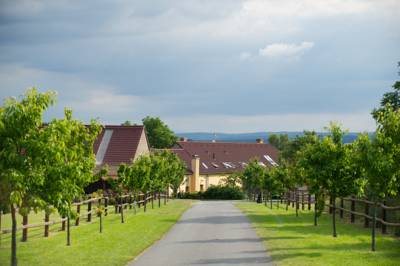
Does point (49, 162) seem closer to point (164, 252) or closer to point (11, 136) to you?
point (11, 136)

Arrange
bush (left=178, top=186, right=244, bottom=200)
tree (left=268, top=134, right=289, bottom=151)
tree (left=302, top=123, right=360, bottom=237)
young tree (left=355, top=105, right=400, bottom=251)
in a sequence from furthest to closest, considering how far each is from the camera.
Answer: tree (left=268, top=134, right=289, bottom=151)
bush (left=178, top=186, right=244, bottom=200)
tree (left=302, top=123, right=360, bottom=237)
young tree (left=355, top=105, right=400, bottom=251)

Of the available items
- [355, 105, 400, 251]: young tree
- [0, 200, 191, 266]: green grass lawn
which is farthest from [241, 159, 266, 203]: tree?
[355, 105, 400, 251]: young tree

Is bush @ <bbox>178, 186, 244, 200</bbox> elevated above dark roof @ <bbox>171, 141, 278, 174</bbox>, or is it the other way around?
dark roof @ <bbox>171, 141, 278, 174</bbox>

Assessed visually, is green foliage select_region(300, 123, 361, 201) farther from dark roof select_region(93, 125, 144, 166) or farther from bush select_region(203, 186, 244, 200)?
bush select_region(203, 186, 244, 200)

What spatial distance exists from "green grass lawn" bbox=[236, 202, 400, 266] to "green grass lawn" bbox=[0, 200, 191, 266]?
415 centimetres

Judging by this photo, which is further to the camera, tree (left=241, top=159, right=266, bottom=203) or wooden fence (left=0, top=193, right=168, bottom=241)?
tree (left=241, top=159, right=266, bottom=203)

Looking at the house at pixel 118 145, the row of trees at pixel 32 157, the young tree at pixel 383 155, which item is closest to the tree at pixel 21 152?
the row of trees at pixel 32 157

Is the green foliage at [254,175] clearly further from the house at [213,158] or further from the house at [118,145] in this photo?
the house at [213,158]

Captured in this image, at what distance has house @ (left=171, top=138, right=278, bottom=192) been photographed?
97.6 metres

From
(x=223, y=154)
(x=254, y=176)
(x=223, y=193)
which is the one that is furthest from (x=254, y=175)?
(x=223, y=154)

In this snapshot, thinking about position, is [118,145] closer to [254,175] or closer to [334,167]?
[254,175]

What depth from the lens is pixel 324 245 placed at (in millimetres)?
20734

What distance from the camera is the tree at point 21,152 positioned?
12.5 metres

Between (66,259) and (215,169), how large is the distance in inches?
3411
